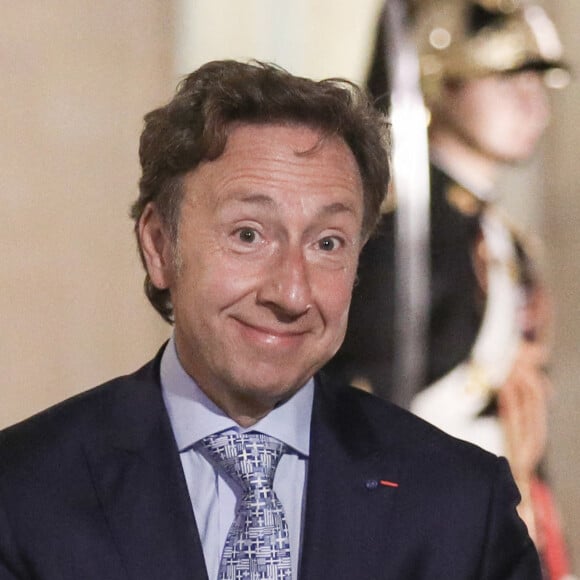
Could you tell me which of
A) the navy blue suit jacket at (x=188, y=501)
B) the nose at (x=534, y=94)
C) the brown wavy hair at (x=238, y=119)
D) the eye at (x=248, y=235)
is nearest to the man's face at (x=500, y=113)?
the nose at (x=534, y=94)

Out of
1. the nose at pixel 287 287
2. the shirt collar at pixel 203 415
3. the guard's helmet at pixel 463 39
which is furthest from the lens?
the guard's helmet at pixel 463 39

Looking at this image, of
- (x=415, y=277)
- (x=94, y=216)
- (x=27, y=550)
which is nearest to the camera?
(x=27, y=550)

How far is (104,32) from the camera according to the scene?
303 cm

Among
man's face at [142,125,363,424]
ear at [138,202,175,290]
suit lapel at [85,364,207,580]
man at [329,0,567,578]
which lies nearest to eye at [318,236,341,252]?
man's face at [142,125,363,424]

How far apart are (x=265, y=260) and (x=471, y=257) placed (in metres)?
1.23

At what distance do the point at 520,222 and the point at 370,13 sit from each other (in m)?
0.61

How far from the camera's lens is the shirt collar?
1829mm

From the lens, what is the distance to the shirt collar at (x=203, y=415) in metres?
1.83

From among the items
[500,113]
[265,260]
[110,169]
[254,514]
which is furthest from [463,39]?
[254,514]

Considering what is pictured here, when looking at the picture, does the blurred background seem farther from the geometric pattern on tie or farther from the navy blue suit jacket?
the geometric pattern on tie

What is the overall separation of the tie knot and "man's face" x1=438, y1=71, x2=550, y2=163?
127 cm

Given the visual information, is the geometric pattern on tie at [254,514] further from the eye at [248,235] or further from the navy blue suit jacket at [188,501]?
the eye at [248,235]

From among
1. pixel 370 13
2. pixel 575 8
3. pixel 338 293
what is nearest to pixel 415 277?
pixel 370 13

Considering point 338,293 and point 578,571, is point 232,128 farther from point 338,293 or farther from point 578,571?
point 578,571
